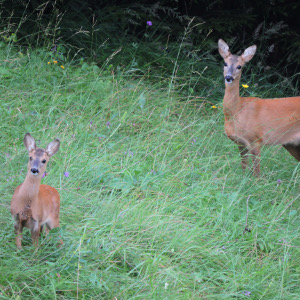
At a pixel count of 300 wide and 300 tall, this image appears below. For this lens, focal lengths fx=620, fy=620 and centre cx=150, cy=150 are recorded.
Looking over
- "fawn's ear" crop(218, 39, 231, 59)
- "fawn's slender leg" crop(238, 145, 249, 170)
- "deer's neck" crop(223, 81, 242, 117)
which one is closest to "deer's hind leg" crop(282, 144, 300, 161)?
"fawn's slender leg" crop(238, 145, 249, 170)

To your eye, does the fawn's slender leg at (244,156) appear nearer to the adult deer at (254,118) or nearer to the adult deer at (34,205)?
the adult deer at (254,118)

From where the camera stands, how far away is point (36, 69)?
242 inches

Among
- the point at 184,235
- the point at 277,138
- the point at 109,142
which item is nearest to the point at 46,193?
the point at 184,235

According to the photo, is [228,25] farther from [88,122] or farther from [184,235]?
[184,235]

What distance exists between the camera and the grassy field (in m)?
3.22

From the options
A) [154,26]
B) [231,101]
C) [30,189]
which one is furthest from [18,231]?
[154,26]

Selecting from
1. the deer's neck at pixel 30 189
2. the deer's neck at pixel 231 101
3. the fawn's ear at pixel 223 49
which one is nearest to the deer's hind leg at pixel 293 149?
the deer's neck at pixel 231 101

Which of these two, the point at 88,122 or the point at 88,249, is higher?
the point at 88,249

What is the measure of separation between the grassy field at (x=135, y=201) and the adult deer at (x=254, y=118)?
157 mm

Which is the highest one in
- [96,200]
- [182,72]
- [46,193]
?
[46,193]

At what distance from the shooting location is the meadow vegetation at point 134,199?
3225 mm

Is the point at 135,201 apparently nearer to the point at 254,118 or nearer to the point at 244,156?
the point at 244,156

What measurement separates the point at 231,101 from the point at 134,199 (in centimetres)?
192

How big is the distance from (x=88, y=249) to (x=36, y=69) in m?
3.16
